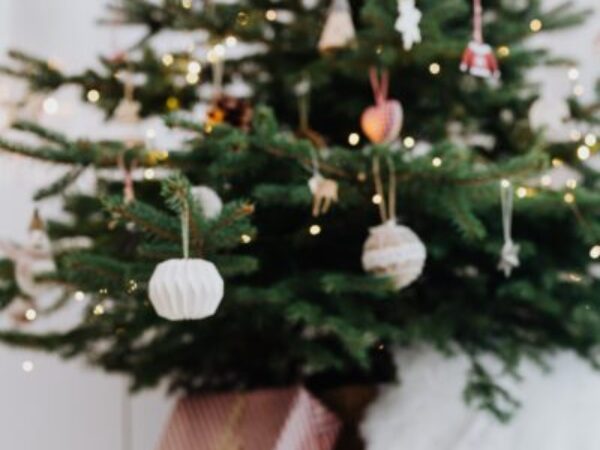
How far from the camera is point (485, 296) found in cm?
128

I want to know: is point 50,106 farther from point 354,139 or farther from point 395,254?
point 395,254

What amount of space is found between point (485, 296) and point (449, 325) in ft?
0.32

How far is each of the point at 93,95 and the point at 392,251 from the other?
0.55 m

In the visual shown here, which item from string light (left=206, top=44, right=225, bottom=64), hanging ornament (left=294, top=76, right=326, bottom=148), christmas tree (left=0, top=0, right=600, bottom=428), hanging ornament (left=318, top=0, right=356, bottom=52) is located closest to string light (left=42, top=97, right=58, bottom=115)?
christmas tree (left=0, top=0, right=600, bottom=428)

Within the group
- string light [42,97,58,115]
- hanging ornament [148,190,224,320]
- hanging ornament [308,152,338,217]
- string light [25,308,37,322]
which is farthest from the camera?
string light [42,97,58,115]

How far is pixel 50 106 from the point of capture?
1766 mm

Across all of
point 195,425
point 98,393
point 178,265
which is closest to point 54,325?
point 98,393

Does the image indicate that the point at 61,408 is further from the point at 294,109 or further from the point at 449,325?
the point at 449,325

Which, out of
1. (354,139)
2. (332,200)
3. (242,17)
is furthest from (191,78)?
(332,200)

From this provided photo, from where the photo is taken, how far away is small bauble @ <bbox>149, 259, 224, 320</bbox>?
2.93ft

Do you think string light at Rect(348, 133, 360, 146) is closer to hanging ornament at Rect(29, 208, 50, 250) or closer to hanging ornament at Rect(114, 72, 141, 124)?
hanging ornament at Rect(114, 72, 141, 124)

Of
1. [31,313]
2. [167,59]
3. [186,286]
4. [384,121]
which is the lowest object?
[31,313]

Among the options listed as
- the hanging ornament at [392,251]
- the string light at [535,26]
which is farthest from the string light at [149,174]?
the string light at [535,26]

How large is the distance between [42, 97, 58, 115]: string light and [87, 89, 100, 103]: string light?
1.18ft
